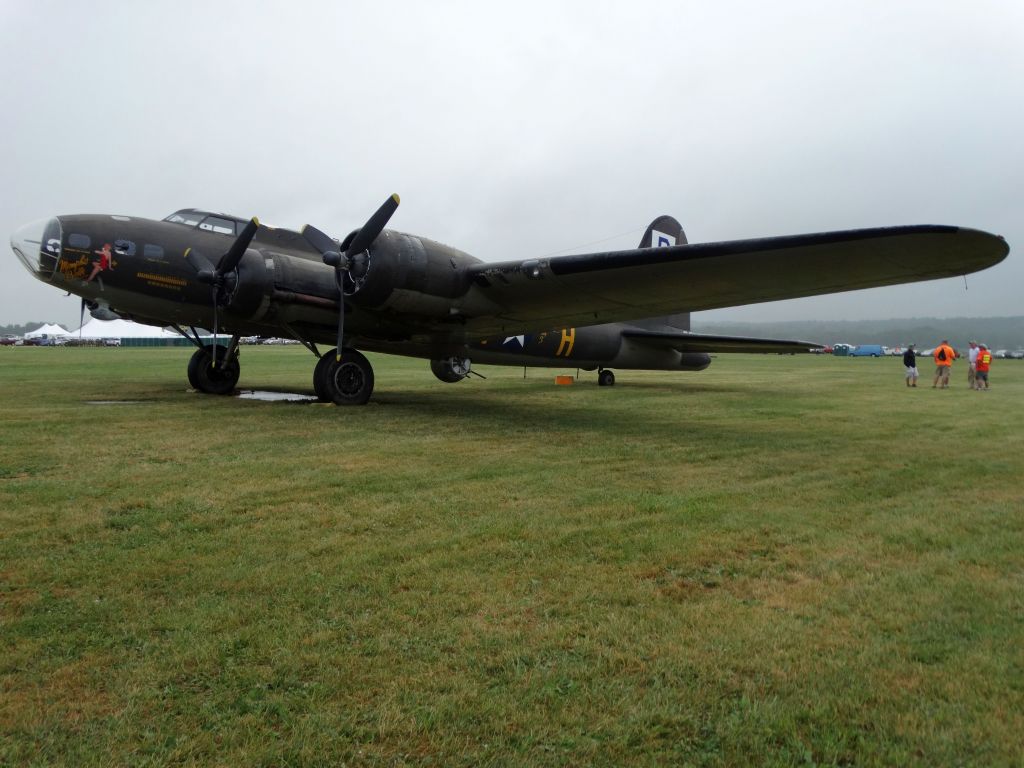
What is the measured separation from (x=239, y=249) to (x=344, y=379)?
2665 millimetres

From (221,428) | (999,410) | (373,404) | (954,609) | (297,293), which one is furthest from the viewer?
(999,410)

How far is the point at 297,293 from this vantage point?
446 inches

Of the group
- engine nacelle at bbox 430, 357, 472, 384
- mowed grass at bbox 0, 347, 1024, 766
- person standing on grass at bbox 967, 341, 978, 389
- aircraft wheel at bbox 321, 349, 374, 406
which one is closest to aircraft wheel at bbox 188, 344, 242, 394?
aircraft wheel at bbox 321, 349, 374, 406

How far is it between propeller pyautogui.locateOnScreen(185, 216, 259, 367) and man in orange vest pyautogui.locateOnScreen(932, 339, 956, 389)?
62.1 ft

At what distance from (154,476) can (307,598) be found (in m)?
3.16

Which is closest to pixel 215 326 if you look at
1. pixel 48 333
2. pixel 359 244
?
pixel 359 244

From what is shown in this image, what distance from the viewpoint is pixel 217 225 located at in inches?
490

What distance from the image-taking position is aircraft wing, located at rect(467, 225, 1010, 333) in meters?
6.96

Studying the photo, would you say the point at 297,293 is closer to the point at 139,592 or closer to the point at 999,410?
the point at 139,592

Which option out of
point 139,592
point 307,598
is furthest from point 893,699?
point 139,592

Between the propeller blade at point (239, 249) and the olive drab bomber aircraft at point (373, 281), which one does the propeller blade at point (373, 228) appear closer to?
the olive drab bomber aircraft at point (373, 281)

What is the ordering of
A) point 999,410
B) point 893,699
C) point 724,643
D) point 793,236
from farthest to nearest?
1. point 999,410
2. point 793,236
3. point 724,643
4. point 893,699

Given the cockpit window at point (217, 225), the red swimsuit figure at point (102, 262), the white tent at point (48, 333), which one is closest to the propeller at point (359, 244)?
the cockpit window at point (217, 225)

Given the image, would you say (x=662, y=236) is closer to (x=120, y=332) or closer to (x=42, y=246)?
(x=42, y=246)
